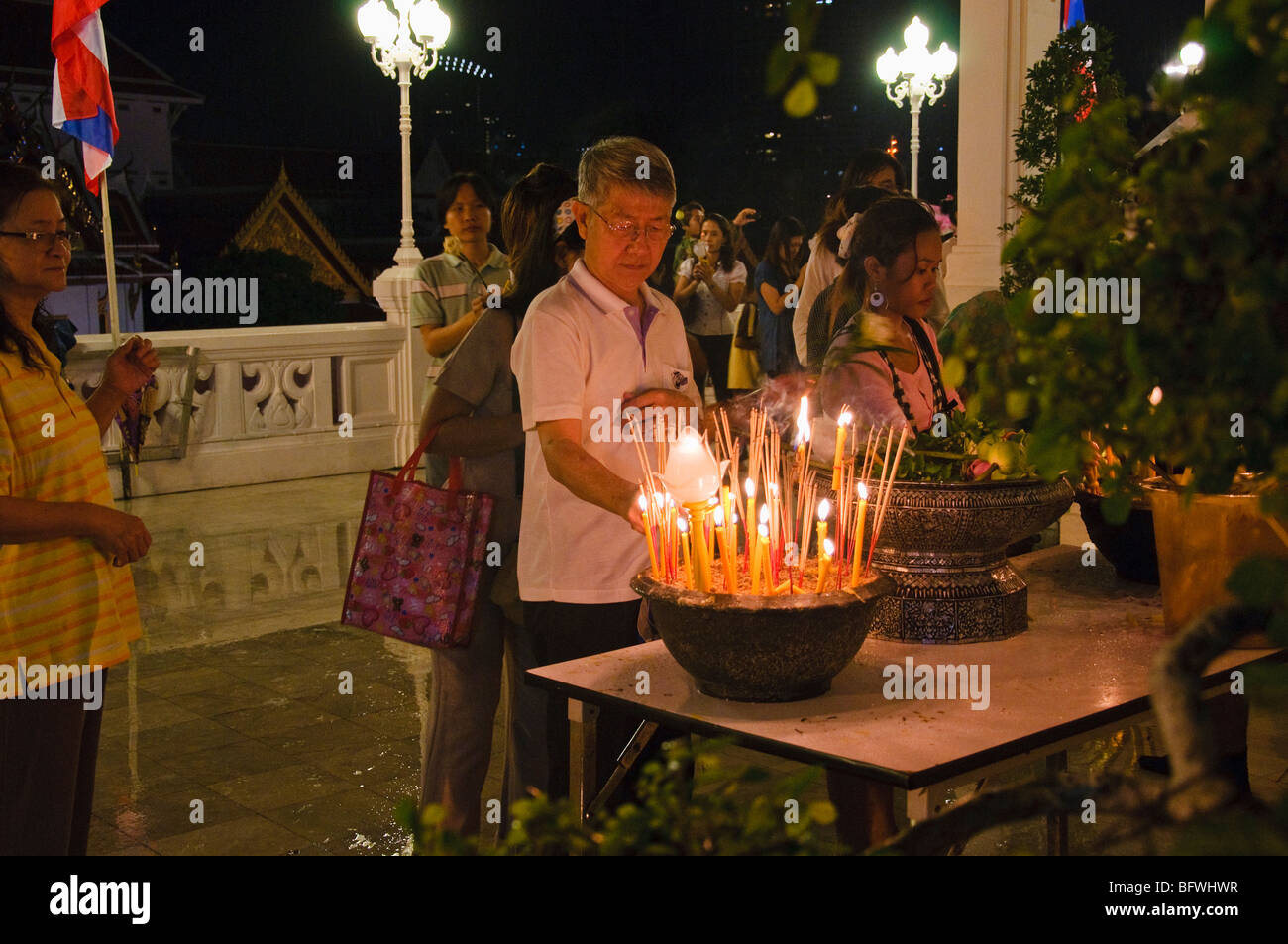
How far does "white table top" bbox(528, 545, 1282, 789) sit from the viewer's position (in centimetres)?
230

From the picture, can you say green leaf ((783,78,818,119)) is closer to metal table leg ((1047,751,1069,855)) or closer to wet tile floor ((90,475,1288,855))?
wet tile floor ((90,475,1288,855))

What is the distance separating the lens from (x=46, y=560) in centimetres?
284

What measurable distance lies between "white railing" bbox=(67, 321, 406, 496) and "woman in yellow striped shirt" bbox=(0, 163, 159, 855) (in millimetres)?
7243

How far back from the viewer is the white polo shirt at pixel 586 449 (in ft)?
10.3

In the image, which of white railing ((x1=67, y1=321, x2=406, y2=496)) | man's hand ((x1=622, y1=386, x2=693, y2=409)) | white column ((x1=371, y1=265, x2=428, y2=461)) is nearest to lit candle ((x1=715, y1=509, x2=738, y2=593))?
man's hand ((x1=622, y1=386, x2=693, y2=409))

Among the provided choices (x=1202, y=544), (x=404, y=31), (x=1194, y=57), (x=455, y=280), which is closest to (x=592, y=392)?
(x=1202, y=544)

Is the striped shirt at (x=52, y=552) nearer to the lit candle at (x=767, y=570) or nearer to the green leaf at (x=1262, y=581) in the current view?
the lit candle at (x=767, y=570)

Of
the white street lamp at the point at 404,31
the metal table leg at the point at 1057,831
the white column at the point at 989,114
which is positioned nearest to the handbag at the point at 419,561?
the metal table leg at the point at 1057,831

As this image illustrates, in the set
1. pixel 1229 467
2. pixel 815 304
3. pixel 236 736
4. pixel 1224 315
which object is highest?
pixel 815 304

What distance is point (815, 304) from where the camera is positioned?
581 cm

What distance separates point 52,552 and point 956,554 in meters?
1.82
